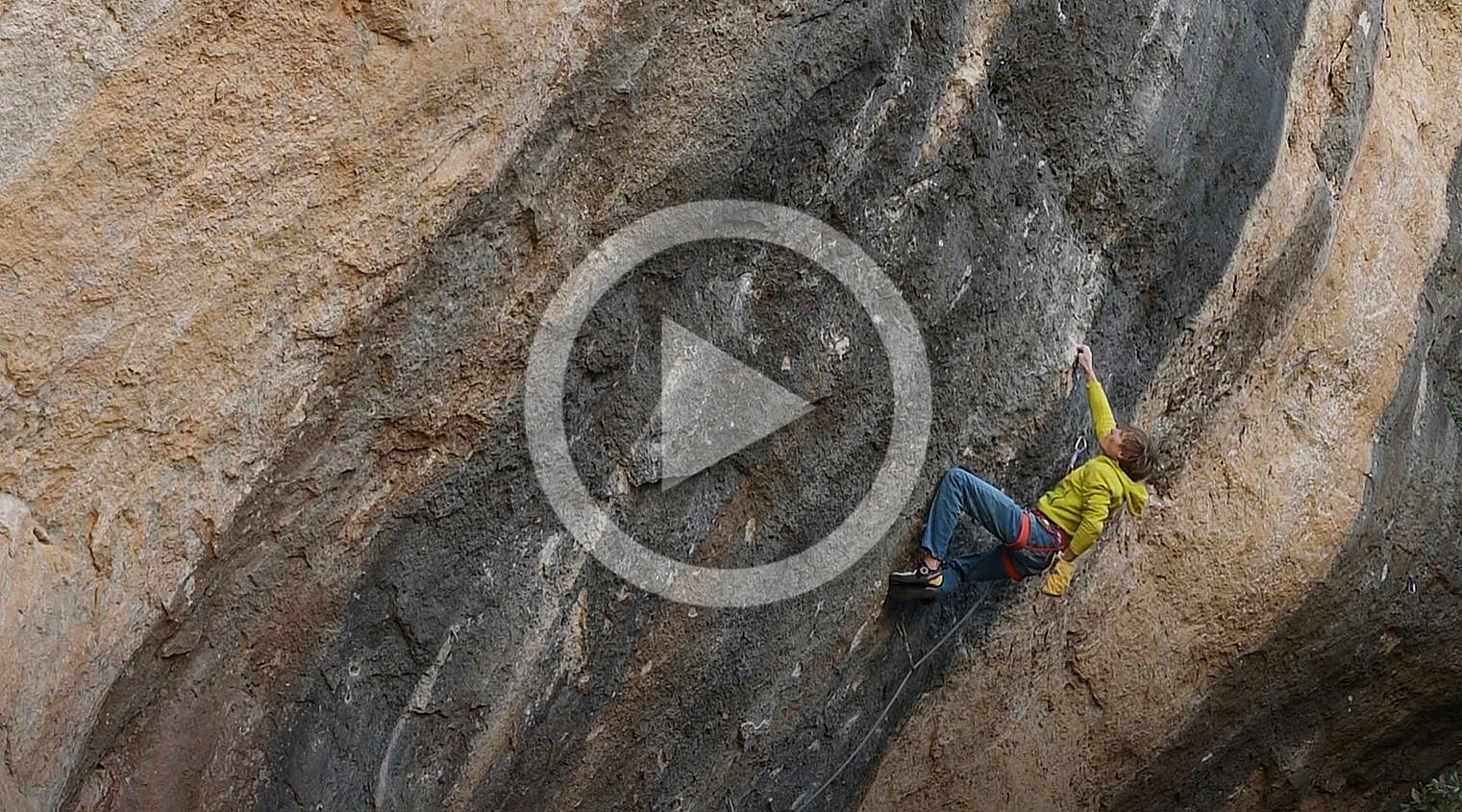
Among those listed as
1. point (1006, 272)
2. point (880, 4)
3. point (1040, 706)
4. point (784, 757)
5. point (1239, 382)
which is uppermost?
point (880, 4)

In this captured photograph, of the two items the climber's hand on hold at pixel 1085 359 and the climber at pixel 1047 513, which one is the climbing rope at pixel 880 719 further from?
the climber's hand on hold at pixel 1085 359

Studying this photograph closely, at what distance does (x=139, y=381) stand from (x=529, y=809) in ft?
6.16

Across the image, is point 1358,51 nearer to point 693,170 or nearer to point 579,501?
point 693,170

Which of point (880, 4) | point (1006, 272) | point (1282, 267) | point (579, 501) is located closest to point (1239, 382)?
point (1282, 267)

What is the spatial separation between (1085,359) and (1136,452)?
1.24 ft

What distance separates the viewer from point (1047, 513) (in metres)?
5.05

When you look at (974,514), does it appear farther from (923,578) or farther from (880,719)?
(880,719)

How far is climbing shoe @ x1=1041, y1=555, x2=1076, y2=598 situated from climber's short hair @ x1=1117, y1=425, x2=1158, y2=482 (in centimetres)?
41

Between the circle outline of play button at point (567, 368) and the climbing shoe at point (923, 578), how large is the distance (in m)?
0.18

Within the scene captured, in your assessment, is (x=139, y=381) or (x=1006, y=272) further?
(x=1006, y=272)

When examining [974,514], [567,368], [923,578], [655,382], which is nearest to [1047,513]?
[974,514]

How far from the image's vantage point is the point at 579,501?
13.9 ft
